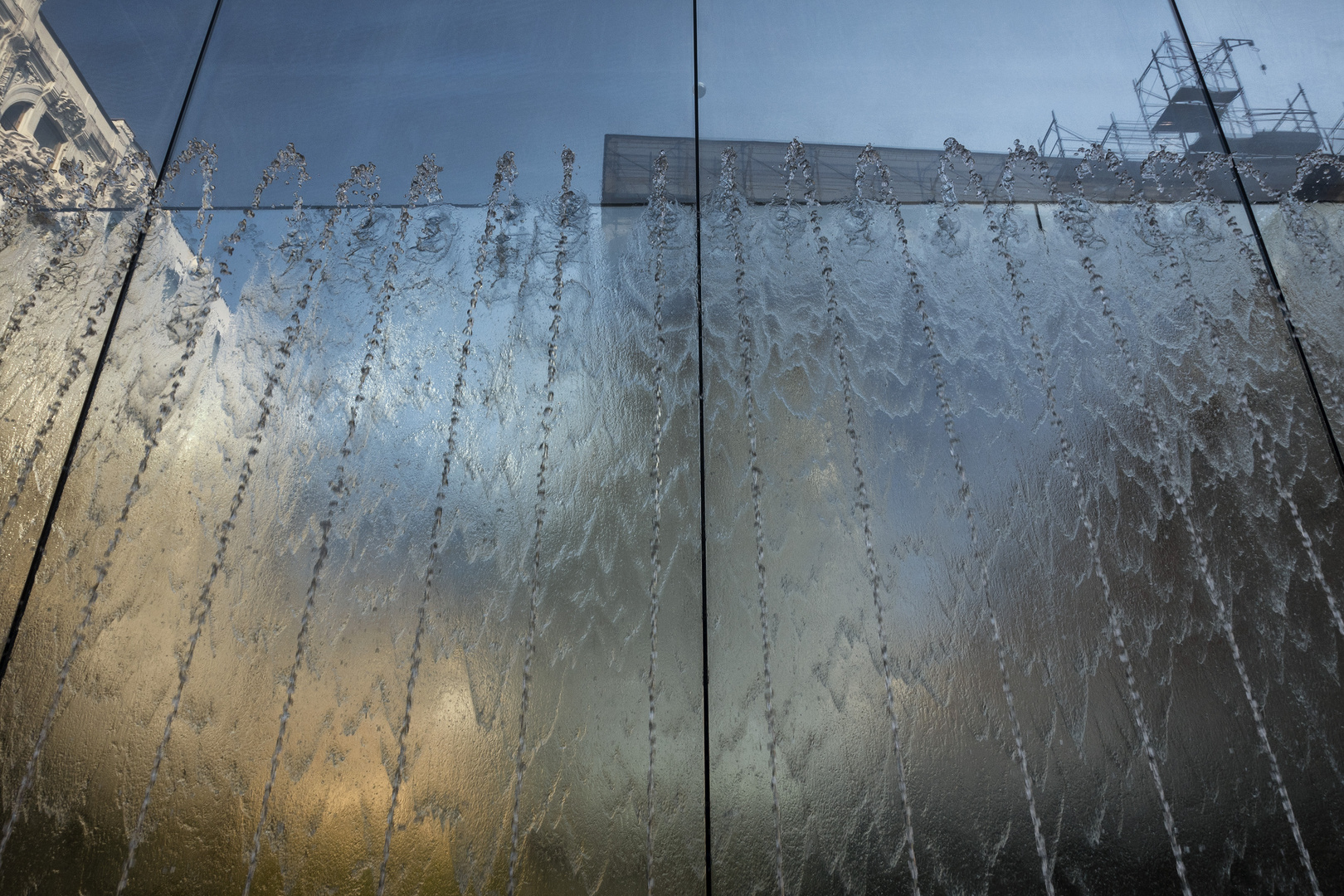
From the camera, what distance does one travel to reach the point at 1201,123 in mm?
4230

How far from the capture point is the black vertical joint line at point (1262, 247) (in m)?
3.39

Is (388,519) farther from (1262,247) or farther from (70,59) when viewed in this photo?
(1262,247)

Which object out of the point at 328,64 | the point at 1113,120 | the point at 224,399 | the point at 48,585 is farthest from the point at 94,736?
the point at 1113,120

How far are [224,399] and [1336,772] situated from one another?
4.77 meters

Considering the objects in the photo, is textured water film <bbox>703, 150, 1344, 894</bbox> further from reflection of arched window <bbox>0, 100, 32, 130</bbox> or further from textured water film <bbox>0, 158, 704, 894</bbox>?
reflection of arched window <bbox>0, 100, 32, 130</bbox>

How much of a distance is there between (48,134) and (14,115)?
0.15 meters

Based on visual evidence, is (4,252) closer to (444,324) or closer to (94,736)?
(444,324)

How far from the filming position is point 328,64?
14.6ft

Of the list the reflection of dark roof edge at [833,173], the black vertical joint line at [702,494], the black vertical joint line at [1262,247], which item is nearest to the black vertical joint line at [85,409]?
the reflection of dark roof edge at [833,173]

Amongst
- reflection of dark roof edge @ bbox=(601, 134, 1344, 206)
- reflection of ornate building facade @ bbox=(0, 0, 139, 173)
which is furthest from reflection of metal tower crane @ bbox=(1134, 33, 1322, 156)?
reflection of ornate building facade @ bbox=(0, 0, 139, 173)

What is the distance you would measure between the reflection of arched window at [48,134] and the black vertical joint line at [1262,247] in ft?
20.7

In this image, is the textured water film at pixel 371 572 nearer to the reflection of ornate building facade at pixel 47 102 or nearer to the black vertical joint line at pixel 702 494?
the black vertical joint line at pixel 702 494

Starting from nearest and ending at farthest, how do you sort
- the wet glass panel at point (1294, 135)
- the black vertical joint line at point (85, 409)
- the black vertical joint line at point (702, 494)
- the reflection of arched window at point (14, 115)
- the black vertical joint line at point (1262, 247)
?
the black vertical joint line at point (702, 494), the black vertical joint line at point (85, 409), the black vertical joint line at point (1262, 247), the wet glass panel at point (1294, 135), the reflection of arched window at point (14, 115)

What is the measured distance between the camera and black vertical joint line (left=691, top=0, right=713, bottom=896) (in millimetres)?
2608
